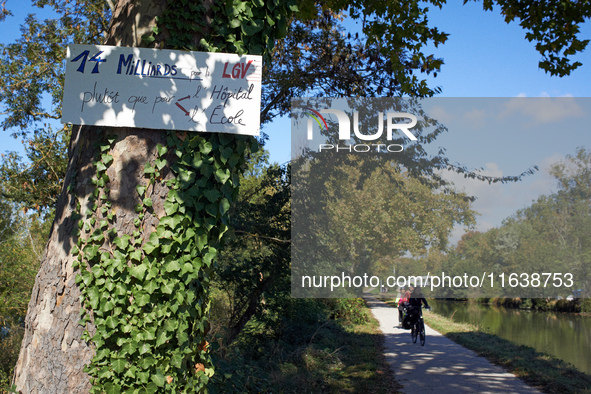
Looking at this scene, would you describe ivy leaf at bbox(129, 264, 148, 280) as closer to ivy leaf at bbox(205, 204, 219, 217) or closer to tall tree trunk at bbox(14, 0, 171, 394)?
tall tree trunk at bbox(14, 0, 171, 394)

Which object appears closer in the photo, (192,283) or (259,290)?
(192,283)

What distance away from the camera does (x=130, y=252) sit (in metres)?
2.91

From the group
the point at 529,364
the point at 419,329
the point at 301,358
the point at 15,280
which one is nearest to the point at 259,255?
the point at 301,358

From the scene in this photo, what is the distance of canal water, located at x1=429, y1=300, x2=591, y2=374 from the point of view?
14.6 metres

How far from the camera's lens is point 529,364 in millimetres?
10266

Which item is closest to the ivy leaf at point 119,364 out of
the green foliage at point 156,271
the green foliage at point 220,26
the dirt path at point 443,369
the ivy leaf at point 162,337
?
the green foliage at point 156,271

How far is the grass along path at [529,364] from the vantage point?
28.3 ft

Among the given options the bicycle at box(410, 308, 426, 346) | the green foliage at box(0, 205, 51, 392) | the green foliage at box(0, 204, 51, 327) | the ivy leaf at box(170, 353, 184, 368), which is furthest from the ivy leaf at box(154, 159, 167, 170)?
the bicycle at box(410, 308, 426, 346)

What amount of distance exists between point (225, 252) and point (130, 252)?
301 inches

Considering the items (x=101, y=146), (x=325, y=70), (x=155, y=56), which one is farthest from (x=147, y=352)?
(x=325, y=70)

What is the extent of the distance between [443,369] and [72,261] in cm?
885

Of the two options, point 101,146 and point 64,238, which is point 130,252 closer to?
point 64,238

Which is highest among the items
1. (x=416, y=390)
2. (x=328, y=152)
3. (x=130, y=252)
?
(x=328, y=152)

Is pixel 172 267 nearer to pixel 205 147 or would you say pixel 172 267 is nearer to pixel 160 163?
pixel 160 163
